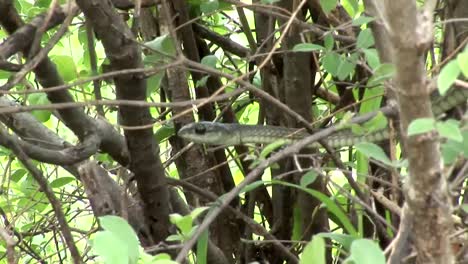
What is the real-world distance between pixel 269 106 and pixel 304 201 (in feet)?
1.20

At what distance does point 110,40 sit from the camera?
163 cm

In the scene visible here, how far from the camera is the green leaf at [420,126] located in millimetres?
840

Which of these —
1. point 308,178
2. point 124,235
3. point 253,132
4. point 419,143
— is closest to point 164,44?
point 253,132

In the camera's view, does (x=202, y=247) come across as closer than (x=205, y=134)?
Yes

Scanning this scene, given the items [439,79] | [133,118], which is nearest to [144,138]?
[133,118]

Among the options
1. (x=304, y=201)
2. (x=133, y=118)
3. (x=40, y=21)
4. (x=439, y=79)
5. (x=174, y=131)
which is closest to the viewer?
(x=439, y=79)

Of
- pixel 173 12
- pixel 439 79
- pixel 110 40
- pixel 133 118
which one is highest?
→ pixel 173 12

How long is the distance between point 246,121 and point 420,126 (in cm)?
203

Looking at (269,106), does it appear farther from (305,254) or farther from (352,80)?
(305,254)

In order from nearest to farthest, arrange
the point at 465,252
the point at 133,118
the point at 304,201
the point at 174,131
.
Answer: the point at 465,252
the point at 133,118
the point at 304,201
the point at 174,131

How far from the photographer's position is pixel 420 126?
84cm

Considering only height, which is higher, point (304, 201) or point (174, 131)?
point (174, 131)

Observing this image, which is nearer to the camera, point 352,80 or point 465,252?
point 465,252

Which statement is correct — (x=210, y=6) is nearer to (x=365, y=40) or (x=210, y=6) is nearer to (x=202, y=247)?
(x=365, y=40)
